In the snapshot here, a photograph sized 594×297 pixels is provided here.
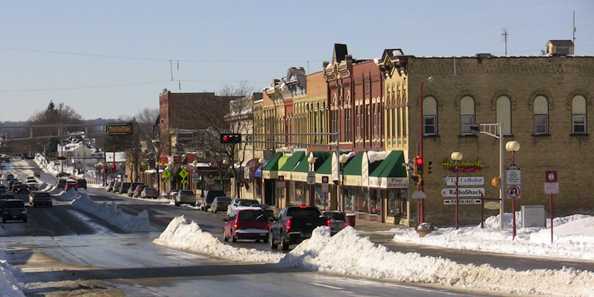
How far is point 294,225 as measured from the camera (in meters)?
44.8

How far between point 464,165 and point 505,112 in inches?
161

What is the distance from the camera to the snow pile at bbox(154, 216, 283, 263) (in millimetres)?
38725

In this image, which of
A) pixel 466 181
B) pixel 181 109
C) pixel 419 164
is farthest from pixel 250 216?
pixel 181 109

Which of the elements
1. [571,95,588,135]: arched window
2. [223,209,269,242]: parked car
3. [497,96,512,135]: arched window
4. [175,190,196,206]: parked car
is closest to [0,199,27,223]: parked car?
[223,209,269,242]: parked car

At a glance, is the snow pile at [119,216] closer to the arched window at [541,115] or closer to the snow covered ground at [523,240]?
the snow covered ground at [523,240]

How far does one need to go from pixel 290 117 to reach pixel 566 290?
2845 inches

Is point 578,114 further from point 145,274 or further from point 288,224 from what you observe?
point 145,274

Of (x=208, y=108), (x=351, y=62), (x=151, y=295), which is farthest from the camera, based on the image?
(x=208, y=108)

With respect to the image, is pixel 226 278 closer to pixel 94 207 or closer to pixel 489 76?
pixel 489 76

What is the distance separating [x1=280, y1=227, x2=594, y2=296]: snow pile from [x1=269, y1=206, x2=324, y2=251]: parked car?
7794 mm

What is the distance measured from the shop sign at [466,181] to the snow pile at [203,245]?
60.4 feet

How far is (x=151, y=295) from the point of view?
1005 inches

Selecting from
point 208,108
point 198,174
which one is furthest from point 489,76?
point 208,108

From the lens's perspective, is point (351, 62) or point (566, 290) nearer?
point (566, 290)
